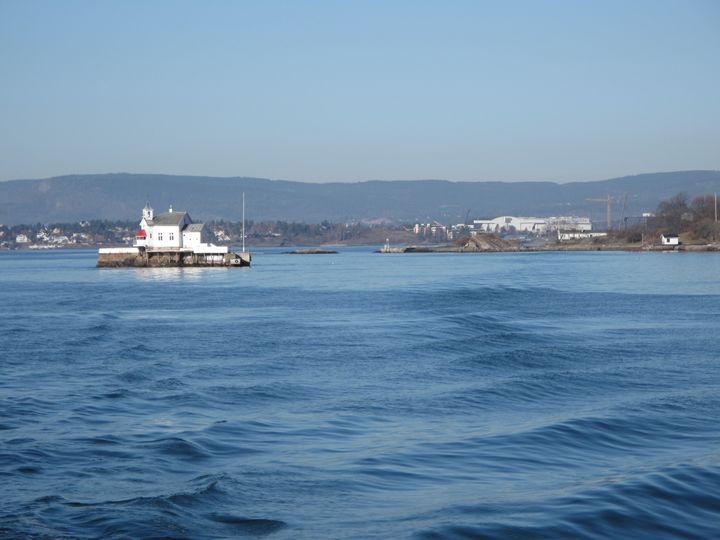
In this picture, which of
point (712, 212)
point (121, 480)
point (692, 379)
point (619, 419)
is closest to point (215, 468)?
point (121, 480)

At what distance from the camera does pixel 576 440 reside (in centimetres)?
1137

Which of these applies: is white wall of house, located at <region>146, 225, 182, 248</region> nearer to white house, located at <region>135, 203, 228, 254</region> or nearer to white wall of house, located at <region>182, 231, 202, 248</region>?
white house, located at <region>135, 203, 228, 254</region>

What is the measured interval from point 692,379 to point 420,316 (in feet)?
42.6

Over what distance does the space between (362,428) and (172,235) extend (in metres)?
54.4

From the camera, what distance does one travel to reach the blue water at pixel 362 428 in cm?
825

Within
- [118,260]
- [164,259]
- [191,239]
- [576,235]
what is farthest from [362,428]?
[576,235]

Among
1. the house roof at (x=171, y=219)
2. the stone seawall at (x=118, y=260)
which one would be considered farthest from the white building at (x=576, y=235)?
the stone seawall at (x=118, y=260)

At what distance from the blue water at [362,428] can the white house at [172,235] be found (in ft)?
126

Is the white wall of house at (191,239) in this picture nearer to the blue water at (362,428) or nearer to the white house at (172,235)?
the white house at (172,235)

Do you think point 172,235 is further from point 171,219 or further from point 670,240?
point 670,240

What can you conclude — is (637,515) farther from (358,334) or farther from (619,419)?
(358,334)

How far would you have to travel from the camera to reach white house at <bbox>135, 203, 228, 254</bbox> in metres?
64.4

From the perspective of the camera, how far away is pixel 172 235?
6450 cm

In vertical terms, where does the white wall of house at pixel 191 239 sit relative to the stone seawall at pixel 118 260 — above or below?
above
